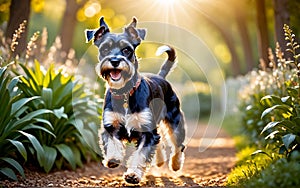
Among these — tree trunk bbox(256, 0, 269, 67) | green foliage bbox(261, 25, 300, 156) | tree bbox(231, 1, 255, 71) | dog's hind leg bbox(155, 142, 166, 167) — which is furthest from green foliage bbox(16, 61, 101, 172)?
tree bbox(231, 1, 255, 71)

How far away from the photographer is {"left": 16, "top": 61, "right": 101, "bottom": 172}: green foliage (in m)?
6.16

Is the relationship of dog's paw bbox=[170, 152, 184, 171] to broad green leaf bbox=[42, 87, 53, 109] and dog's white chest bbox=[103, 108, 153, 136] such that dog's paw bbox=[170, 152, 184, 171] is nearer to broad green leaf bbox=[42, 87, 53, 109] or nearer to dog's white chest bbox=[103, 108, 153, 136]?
dog's white chest bbox=[103, 108, 153, 136]

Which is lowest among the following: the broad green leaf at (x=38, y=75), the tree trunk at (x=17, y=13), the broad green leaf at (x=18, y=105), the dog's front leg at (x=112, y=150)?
the dog's front leg at (x=112, y=150)

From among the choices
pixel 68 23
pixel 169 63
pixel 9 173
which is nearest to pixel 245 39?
pixel 68 23

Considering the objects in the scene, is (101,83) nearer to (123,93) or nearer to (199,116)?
(123,93)

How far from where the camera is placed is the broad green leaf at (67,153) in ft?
20.4

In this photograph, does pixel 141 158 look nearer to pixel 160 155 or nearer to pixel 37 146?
pixel 37 146

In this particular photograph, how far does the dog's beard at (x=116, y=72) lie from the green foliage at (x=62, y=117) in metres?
1.22

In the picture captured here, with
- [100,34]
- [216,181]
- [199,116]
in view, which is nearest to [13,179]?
[100,34]

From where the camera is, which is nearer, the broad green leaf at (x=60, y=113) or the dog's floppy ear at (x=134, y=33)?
the dog's floppy ear at (x=134, y=33)

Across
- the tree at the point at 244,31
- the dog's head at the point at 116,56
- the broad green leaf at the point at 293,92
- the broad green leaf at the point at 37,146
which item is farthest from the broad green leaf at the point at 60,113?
the tree at the point at 244,31

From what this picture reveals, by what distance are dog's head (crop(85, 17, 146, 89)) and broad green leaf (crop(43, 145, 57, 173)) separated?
1.44m

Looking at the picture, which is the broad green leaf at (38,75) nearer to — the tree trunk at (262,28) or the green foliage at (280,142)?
the green foliage at (280,142)

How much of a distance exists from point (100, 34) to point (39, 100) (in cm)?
148
